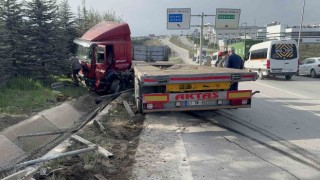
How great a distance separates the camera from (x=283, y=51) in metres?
22.4

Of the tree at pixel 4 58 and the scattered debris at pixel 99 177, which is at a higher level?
the tree at pixel 4 58

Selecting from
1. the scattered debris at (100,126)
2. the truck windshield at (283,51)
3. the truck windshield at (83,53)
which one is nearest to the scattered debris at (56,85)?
the truck windshield at (83,53)

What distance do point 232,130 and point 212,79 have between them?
1.29m

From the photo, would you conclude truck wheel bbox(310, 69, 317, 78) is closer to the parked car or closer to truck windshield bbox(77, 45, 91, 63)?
the parked car

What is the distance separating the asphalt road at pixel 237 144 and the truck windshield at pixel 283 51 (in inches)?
474

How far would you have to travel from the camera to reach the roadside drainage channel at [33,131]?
6452mm

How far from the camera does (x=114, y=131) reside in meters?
7.83

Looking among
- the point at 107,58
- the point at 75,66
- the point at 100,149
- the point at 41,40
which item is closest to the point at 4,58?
the point at 41,40

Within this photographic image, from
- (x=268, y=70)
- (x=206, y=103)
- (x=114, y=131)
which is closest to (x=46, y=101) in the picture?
(x=114, y=131)

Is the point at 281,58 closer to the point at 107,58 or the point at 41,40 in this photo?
the point at 107,58

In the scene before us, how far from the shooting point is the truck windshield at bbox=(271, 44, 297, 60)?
22.3 metres

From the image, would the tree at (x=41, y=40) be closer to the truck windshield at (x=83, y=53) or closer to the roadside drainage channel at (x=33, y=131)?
the truck windshield at (x=83, y=53)

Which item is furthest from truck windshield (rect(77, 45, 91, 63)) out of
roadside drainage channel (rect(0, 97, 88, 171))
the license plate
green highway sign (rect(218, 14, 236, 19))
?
green highway sign (rect(218, 14, 236, 19))

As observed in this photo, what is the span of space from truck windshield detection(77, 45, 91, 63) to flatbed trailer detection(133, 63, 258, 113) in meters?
6.43
